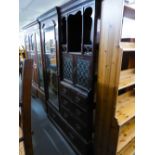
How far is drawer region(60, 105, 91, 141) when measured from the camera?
1670 mm

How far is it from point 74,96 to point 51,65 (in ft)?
3.17

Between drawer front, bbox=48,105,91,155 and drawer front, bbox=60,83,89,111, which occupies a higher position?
drawer front, bbox=60,83,89,111

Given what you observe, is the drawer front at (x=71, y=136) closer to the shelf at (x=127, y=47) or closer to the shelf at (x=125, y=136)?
the shelf at (x=125, y=136)

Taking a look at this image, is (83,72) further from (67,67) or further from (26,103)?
(26,103)

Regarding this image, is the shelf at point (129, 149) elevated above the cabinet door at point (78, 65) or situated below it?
below

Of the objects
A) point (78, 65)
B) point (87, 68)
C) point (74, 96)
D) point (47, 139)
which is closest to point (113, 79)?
point (87, 68)

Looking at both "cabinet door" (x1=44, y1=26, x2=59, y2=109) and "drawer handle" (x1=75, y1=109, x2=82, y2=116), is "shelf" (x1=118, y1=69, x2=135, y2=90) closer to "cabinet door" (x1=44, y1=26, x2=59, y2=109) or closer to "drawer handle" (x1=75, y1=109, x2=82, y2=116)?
"drawer handle" (x1=75, y1=109, x2=82, y2=116)

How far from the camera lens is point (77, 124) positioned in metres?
1.86

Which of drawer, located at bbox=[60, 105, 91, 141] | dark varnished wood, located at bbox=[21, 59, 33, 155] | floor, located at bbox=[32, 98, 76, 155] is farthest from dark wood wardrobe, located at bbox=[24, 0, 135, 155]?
dark varnished wood, located at bbox=[21, 59, 33, 155]

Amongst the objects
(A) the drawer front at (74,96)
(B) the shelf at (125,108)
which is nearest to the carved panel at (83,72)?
(A) the drawer front at (74,96)

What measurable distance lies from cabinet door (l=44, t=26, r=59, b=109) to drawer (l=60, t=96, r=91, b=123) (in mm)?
349

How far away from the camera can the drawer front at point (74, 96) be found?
1.59m

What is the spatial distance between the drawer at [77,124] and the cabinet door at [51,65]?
32 centimetres
